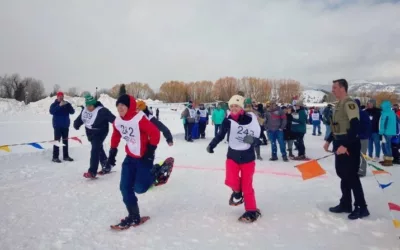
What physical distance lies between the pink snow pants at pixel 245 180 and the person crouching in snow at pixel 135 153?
120 cm

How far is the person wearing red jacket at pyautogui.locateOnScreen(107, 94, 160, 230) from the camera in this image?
4.24m

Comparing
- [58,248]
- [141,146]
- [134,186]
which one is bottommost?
[58,248]

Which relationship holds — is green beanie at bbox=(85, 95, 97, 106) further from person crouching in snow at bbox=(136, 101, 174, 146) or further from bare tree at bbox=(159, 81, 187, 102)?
bare tree at bbox=(159, 81, 187, 102)

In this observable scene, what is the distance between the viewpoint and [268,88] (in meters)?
103

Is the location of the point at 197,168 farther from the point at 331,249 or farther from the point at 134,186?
the point at 331,249

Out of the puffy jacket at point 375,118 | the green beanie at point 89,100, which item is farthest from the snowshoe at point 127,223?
the puffy jacket at point 375,118

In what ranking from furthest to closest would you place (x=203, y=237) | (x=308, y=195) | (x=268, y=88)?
(x=268, y=88)
(x=308, y=195)
(x=203, y=237)

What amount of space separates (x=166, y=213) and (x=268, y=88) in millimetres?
102152

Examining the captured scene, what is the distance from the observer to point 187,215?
462 cm

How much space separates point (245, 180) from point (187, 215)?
1.06m

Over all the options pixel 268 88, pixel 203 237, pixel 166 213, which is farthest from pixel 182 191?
pixel 268 88

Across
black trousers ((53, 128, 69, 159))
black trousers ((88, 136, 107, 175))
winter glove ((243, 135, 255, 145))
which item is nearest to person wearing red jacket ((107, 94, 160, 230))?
winter glove ((243, 135, 255, 145))

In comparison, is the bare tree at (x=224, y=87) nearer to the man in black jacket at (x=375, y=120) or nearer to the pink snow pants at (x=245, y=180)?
the man in black jacket at (x=375, y=120)

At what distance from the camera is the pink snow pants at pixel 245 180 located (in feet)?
14.5
